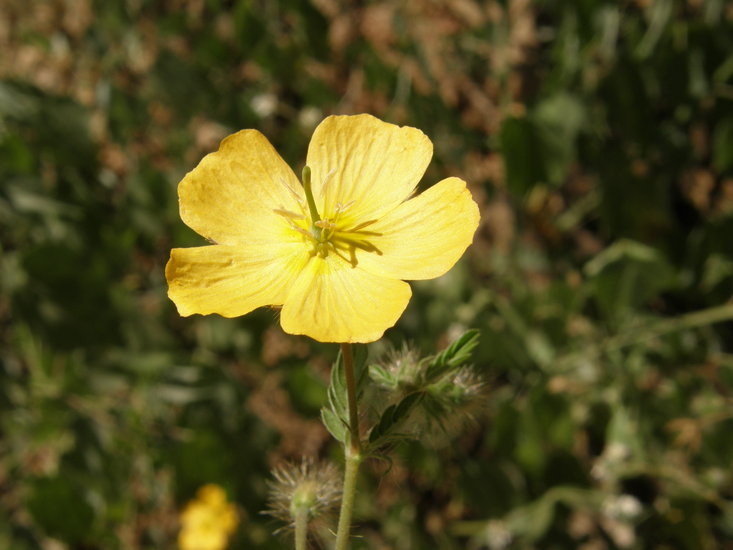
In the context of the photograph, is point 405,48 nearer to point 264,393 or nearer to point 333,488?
point 264,393

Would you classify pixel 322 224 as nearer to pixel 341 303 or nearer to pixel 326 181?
pixel 326 181

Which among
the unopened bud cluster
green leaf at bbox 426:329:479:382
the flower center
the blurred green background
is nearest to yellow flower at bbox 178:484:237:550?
the blurred green background

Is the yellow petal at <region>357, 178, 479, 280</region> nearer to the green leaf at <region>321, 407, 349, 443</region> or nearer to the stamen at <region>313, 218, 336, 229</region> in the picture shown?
the stamen at <region>313, 218, 336, 229</region>

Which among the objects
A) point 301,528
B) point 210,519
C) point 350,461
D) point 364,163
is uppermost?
point 364,163

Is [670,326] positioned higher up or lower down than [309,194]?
lower down

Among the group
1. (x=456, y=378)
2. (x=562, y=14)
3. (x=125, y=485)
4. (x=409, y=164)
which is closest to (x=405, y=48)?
Result: (x=562, y=14)

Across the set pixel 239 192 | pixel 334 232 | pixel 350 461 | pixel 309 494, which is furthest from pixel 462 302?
pixel 350 461
